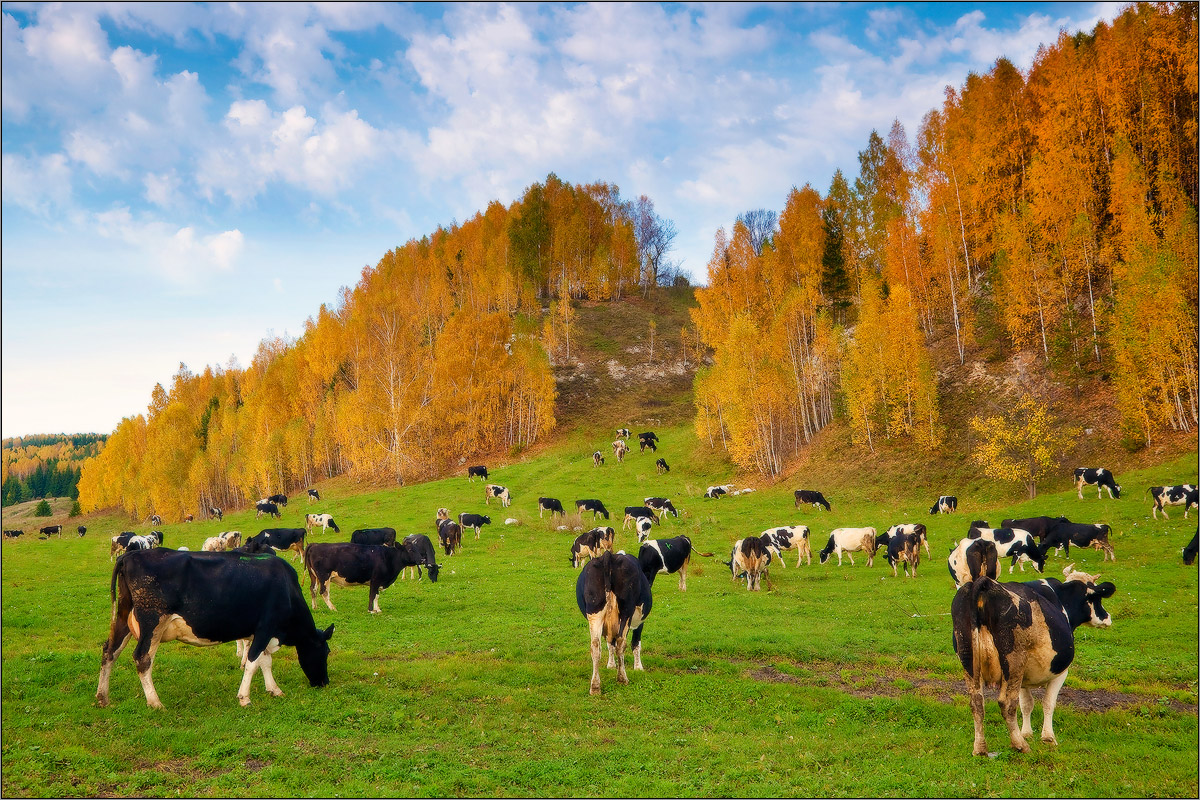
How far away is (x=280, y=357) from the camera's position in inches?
3216

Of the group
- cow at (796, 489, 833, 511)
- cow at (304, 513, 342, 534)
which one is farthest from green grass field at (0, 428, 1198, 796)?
cow at (796, 489, 833, 511)

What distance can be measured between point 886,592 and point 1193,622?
734 centimetres

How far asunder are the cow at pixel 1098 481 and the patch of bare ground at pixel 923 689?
2206 cm

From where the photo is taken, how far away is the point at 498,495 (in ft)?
141

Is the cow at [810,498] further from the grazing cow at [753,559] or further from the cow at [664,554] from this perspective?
the cow at [664,554]

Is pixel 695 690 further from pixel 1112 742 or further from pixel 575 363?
pixel 575 363

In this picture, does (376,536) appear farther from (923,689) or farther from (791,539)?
(923,689)

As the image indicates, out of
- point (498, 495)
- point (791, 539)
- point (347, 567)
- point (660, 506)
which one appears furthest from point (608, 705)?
point (498, 495)

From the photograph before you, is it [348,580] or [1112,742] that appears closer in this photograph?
[1112,742]

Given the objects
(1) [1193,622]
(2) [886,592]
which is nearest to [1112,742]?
(1) [1193,622]

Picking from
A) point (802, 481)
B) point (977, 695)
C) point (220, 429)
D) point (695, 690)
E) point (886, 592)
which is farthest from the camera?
point (220, 429)

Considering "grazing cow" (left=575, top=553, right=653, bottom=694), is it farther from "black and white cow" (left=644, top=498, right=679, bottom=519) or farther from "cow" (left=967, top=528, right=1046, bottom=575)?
"black and white cow" (left=644, top=498, right=679, bottom=519)

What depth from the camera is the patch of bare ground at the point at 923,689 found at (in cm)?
972

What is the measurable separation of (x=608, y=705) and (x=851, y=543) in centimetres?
1861
